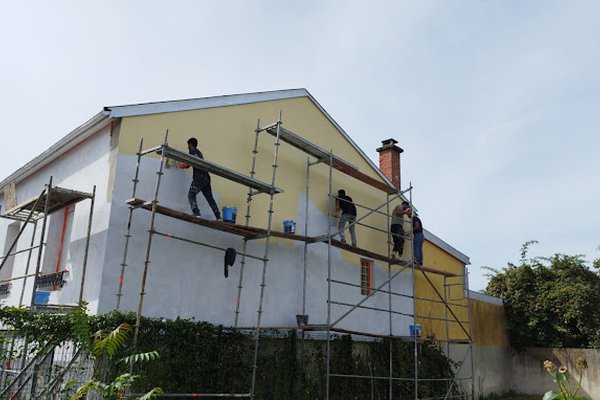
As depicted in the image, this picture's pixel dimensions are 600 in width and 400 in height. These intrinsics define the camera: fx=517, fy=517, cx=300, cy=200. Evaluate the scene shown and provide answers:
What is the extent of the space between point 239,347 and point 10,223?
7459 mm

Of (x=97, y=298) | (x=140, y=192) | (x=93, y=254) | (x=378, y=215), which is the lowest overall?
(x=97, y=298)

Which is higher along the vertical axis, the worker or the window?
the worker

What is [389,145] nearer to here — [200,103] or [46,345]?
[200,103]

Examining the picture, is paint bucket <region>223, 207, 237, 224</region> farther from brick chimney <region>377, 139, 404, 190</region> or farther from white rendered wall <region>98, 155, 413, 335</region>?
brick chimney <region>377, 139, 404, 190</region>

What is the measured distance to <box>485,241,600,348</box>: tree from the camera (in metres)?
16.5

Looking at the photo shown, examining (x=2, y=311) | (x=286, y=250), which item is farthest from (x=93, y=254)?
(x=286, y=250)

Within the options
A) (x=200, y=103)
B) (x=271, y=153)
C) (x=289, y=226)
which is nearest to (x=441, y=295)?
(x=289, y=226)

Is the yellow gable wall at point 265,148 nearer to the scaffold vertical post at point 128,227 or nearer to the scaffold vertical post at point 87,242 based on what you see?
the scaffold vertical post at point 128,227

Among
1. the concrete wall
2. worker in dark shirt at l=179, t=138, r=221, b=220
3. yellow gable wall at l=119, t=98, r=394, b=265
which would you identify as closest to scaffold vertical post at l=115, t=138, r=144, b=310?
yellow gable wall at l=119, t=98, r=394, b=265

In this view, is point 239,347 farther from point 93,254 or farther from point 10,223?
point 10,223

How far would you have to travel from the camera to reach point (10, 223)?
42.3 ft

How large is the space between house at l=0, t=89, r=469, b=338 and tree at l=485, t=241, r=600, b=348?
189 inches

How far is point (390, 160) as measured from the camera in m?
15.4

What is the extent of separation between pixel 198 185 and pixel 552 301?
43.3 feet
